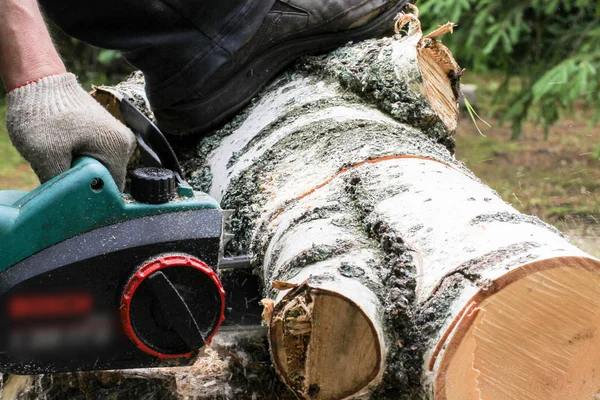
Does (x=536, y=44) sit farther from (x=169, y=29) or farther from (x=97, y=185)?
(x=97, y=185)

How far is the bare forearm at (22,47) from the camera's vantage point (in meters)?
1.65

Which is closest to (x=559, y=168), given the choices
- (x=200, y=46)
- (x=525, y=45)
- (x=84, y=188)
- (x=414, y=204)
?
(x=525, y=45)

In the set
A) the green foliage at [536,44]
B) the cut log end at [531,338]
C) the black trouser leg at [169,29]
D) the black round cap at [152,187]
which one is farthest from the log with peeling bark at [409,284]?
the green foliage at [536,44]

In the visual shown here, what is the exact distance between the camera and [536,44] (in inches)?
194

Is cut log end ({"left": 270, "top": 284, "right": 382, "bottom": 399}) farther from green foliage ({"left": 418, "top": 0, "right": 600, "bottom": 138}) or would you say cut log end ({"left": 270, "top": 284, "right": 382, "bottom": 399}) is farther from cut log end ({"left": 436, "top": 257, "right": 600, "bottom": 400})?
green foliage ({"left": 418, "top": 0, "right": 600, "bottom": 138})

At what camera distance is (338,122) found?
2.03 m

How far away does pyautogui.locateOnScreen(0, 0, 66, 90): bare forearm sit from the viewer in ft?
5.41

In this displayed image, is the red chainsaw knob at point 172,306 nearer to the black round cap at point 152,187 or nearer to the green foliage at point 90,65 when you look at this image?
the black round cap at point 152,187

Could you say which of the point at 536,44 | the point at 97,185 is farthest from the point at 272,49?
the point at 536,44

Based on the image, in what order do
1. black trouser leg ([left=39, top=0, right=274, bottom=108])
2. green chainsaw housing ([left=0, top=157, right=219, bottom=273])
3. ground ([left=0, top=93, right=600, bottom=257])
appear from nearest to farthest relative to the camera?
1. green chainsaw housing ([left=0, top=157, right=219, bottom=273])
2. black trouser leg ([left=39, top=0, right=274, bottom=108])
3. ground ([left=0, top=93, right=600, bottom=257])

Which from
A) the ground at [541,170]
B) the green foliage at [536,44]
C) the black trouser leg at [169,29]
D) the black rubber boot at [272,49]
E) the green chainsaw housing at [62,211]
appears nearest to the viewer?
the green chainsaw housing at [62,211]

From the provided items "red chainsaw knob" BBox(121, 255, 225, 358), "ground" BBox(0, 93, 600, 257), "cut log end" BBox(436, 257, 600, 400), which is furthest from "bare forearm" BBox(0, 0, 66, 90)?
"ground" BBox(0, 93, 600, 257)

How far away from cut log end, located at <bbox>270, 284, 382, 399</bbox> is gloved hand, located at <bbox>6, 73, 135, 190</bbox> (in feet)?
1.88

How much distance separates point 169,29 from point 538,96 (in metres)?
2.72
